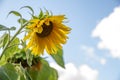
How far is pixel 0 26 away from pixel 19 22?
3.4 inches

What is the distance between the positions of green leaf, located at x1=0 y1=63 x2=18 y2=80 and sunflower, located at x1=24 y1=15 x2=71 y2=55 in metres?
0.10

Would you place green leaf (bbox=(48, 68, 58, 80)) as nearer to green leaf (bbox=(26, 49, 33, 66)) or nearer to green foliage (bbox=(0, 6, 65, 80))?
green foliage (bbox=(0, 6, 65, 80))

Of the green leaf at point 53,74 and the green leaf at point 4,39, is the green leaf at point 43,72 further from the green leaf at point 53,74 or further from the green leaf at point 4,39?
the green leaf at point 4,39

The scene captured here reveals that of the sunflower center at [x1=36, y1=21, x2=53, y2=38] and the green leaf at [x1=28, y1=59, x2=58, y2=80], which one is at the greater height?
the sunflower center at [x1=36, y1=21, x2=53, y2=38]

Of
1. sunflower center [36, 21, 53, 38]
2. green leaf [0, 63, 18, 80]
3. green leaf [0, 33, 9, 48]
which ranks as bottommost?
green leaf [0, 63, 18, 80]

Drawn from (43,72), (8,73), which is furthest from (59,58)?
(8,73)

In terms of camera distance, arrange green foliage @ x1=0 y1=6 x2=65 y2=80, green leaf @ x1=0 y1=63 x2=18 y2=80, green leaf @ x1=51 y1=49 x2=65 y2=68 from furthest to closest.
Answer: green leaf @ x1=51 y1=49 x2=65 y2=68 < green foliage @ x1=0 y1=6 x2=65 y2=80 < green leaf @ x1=0 y1=63 x2=18 y2=80

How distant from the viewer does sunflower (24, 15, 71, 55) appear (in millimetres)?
955

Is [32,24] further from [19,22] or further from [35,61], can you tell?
[35,61]

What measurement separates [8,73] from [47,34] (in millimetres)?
292

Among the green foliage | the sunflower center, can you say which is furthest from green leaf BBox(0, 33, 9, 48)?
the sunflower center

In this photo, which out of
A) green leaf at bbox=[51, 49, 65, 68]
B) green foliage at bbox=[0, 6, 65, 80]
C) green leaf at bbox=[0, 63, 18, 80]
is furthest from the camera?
green leaf at bbox=[51, 49, 65, 68]

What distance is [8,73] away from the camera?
0.85 meters

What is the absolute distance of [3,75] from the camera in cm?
80
